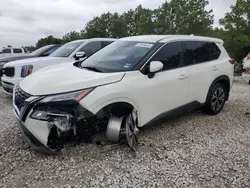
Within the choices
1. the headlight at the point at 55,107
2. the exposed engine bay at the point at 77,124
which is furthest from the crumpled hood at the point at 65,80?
the exposed engine bay at the point at 77,124

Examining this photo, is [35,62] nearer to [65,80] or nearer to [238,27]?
[65,80]

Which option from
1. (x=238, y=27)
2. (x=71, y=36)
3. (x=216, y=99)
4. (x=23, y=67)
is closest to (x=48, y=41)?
(x=71, y=36)

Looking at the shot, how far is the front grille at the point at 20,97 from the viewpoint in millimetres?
3215

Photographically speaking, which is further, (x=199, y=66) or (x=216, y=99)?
(x=216, y=99)

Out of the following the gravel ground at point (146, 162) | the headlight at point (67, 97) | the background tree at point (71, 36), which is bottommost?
the gravel ground at point (146, 162)

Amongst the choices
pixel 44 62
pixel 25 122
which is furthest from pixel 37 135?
pixel 44 62

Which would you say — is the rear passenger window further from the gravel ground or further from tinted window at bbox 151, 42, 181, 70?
the gravel ground

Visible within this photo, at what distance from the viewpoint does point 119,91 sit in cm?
342

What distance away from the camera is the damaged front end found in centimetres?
304

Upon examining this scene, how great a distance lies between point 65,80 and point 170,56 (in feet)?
6.18

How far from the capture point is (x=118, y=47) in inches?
176

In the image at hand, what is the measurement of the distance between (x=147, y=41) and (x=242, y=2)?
2152 centimetres

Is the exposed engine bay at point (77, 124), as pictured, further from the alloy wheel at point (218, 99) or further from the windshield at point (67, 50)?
the windshield at point (67, 50)

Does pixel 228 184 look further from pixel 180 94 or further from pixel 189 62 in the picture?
pixel 189 62
